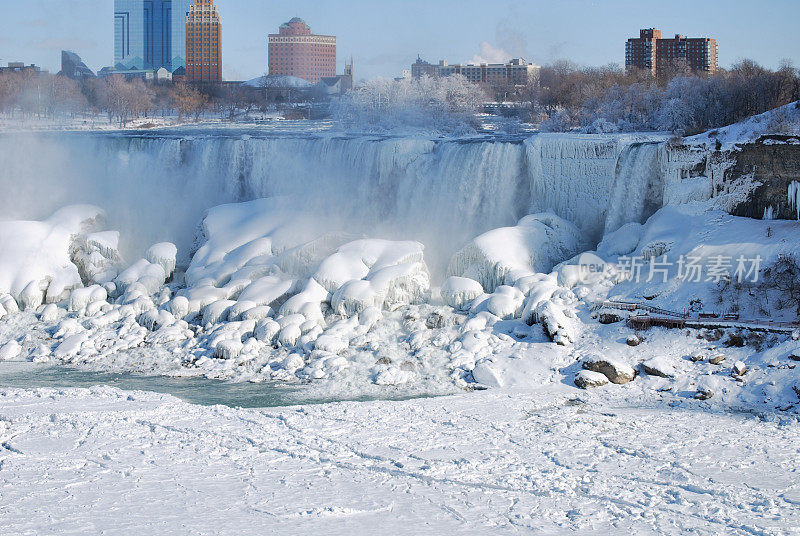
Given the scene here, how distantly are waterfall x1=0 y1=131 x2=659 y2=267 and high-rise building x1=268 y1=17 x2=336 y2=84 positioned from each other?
68.5 metres

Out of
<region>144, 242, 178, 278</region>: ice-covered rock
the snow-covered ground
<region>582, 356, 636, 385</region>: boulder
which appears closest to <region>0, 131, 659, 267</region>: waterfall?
<region>144, 242, 178, 278</region>: ice-covered rock

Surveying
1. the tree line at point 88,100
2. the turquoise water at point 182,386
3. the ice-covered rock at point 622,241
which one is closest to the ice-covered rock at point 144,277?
the turquoise water at point 182,386

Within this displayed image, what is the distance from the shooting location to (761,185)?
18266 millimetres

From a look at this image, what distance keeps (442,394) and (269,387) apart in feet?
9.67

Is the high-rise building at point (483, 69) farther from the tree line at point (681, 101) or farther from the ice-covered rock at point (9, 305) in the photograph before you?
the ice-covered rock at point (9, 305)

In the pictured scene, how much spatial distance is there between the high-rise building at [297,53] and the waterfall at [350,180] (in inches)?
2695

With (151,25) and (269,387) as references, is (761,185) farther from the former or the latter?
(151,25)

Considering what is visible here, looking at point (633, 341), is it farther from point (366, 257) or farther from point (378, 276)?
point (366, 257)

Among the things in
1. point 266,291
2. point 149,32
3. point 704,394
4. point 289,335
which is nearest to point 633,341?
point 704,394

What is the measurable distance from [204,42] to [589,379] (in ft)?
307

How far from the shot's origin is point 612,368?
14820 millimetres

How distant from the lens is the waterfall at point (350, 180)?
826 inches

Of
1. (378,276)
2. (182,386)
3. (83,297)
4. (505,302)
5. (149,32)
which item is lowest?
(182,386)

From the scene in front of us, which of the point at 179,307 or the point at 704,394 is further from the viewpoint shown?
the point at 179,307
